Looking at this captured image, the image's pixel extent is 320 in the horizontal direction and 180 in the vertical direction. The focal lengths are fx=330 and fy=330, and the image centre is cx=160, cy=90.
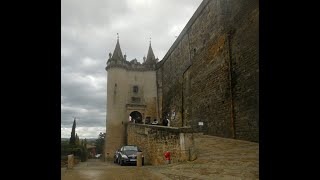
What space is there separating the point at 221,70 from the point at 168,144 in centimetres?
685

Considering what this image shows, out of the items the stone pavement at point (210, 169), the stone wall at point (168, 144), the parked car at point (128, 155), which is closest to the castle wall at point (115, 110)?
the stone wall at point (168, 144)

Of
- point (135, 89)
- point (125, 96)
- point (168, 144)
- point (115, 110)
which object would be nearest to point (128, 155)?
point (168, 144)

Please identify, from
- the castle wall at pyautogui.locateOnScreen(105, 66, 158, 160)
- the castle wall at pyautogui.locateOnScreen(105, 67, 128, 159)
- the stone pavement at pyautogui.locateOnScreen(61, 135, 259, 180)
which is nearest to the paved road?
the stone pavement at pyautogui.locateOnScreen(61, 135, 259, 180)

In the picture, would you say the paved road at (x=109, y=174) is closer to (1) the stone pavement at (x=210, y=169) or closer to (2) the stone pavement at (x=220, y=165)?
(1) the stone pavement at (x=210, y=169)

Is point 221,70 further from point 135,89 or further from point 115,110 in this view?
point 135,89

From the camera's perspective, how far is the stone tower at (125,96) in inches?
1267

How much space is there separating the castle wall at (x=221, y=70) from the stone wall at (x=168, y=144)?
11.9 ft

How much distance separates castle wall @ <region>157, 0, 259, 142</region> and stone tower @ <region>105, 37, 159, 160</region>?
21.4 ft

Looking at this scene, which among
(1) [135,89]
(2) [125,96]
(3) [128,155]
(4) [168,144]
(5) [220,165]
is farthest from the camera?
(1) [135,89]

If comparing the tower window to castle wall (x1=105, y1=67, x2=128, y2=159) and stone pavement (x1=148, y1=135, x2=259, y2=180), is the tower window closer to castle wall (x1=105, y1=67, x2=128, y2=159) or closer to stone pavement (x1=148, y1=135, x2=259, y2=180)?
castle wall (x1=105, y1=67, x2=128, y2=159)

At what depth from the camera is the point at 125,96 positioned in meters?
34.3

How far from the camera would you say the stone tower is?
32.2 metres
